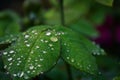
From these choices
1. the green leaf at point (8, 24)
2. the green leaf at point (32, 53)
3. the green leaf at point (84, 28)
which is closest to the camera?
the green leaf at point (32, 53)

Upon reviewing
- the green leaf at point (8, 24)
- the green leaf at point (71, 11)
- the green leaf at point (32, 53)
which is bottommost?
the green leaf at point (71, 11)

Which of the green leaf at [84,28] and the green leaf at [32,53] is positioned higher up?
the green leaf at [32,53]

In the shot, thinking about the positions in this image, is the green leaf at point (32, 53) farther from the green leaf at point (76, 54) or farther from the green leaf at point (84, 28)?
the green leaf at point (84, 28)

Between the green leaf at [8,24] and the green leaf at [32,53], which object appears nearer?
the green leaf at [32,53]

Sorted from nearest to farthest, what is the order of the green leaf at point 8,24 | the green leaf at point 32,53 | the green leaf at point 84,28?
1. the green leaf at point 32,53
2. the green leaf at point 8,24
3. the green leaf at point 84,28

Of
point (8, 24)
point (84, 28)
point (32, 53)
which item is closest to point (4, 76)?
point (32, 53)

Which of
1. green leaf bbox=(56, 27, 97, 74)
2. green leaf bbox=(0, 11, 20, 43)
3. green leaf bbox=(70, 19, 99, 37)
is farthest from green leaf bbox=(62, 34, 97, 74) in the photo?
green leaf bbox=(70, 19, 99, 37)

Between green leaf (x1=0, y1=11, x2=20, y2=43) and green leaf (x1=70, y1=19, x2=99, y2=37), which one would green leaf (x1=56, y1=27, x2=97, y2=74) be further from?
green leaf (x1=70, y1=19, x2=99, y2=37)

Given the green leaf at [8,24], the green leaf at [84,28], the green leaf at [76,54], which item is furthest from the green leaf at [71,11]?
the green leaf at [76,54]

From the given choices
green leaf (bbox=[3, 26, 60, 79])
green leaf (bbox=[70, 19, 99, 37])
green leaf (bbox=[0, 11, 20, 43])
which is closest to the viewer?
green leaf (bbox=[3, 26, 60, 79])

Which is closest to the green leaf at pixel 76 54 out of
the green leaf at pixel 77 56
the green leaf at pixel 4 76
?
the green leaf at pixel 77 56
